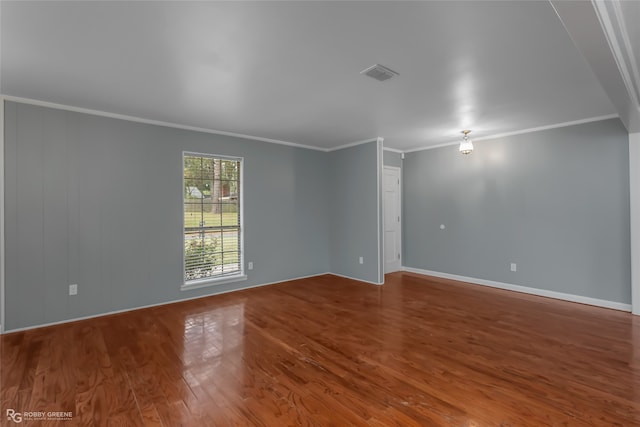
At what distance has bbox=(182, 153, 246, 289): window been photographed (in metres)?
4.61

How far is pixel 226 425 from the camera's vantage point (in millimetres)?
1850

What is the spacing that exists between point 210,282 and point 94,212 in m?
1.83

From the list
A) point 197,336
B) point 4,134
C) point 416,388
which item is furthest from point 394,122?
point 4,134

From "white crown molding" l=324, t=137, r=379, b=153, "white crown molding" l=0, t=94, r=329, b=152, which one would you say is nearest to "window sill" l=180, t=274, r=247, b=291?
"white crown molding" l=0, t=94, r=329, b=152

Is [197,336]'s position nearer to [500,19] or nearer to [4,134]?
[4,134]

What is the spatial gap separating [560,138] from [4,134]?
23.4 ft

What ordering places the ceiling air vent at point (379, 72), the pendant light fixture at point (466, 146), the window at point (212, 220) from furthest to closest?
1. the pendant light fixture at point (466, 146)
2. the window at point (212, 220)
3. the ceiling air vent at point (379, 72)

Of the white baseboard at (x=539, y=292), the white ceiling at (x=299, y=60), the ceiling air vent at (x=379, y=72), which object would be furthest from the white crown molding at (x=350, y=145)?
the white baseboard at (x=539, y=292)

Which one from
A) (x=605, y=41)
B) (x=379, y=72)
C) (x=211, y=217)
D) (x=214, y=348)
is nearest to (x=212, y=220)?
(x=211, y=217)

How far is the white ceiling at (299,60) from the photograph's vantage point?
1953 millimetres

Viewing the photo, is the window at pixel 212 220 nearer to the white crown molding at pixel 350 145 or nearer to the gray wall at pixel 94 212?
the gray wall at pixel 94 212

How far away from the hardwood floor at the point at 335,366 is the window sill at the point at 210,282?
16.1 inches

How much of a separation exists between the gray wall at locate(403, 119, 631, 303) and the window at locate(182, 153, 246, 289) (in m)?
3.66

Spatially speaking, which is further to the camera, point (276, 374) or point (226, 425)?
point (276, 374)
